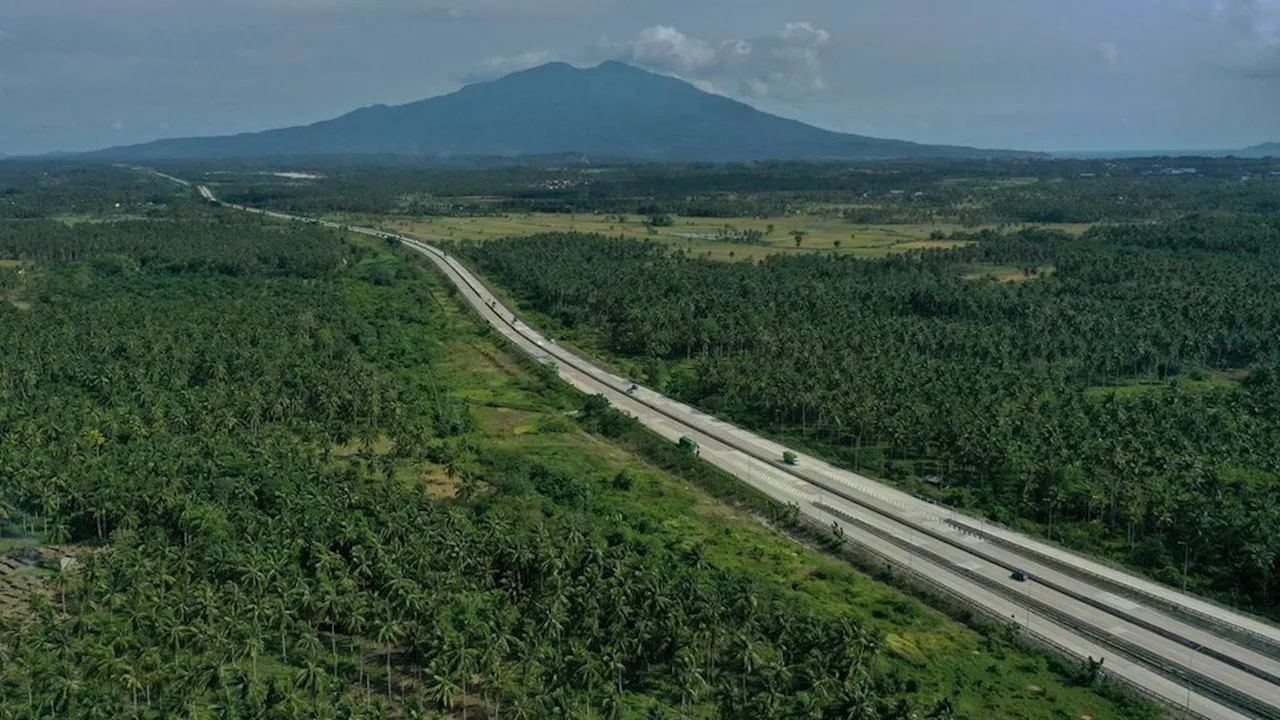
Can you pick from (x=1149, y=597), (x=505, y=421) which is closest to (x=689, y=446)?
(x=505, y=421)

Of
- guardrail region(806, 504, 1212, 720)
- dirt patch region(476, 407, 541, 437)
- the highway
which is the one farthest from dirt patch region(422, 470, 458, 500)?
guardrail region(806, 504, 1212, 720)

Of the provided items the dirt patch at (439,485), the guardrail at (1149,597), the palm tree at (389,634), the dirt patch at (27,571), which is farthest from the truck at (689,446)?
the dirt patch at (27,571)

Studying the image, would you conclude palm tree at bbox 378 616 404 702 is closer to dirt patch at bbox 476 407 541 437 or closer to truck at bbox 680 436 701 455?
truck at bbox 680 436 701 455

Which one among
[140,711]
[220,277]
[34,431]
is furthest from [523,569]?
[220,277]

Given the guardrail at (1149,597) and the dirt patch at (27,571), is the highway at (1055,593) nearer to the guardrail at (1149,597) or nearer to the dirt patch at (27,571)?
the guardrail at (1149,597)

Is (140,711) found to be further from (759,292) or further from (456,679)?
(759,292)

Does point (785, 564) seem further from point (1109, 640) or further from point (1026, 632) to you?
point (1109, 640)
